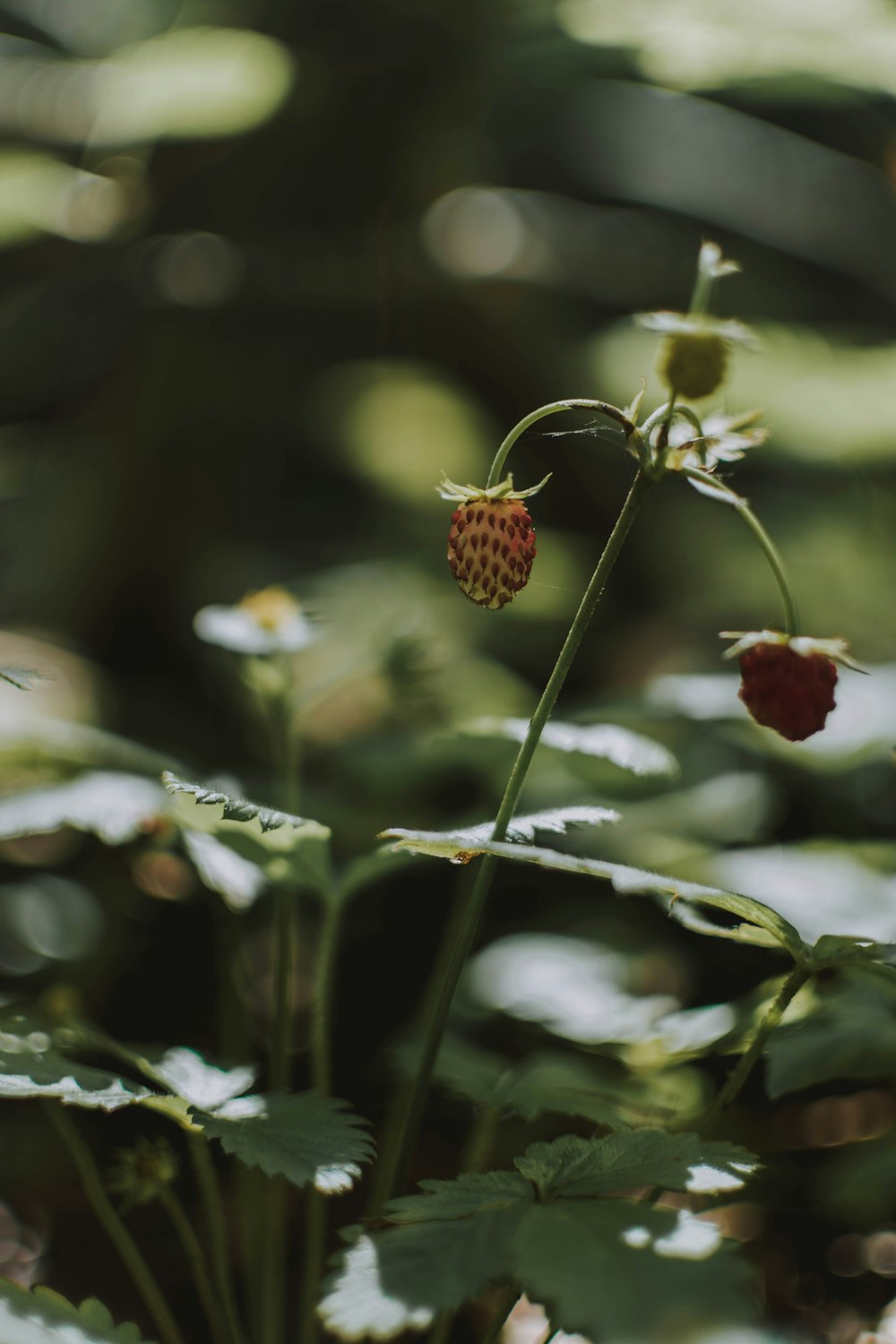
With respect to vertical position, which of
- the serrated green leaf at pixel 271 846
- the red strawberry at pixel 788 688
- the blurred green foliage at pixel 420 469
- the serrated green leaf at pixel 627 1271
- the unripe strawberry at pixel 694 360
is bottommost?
the blurred green foliage at pixel 420 469

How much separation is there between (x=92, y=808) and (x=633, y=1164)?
520mm

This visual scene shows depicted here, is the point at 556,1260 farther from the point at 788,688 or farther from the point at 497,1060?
the point at 497,1060

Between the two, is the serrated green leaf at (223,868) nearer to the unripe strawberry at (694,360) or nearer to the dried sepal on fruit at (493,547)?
the dried sepal on fruit at (493,547)

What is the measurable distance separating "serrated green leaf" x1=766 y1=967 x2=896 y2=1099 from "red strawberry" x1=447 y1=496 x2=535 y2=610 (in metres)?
0.36

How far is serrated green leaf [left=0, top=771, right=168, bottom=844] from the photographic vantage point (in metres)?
0.89

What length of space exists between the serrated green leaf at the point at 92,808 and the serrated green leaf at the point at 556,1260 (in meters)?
0.41

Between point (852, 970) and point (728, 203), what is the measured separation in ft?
9.48

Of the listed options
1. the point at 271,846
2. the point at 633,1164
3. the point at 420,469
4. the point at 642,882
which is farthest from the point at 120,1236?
the point at 420,469

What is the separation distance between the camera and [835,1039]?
2.71ft

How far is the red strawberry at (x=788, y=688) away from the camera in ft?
2.33

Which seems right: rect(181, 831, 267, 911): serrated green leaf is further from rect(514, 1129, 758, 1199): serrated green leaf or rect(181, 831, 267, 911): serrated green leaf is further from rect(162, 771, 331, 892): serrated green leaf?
rect(514, 1129, 758, 1199): serrated green leaf

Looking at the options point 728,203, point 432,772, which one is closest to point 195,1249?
point 432,772

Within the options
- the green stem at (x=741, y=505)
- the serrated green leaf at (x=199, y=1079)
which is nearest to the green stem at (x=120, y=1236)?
the serrated green leaf at (x=199, y=1079)

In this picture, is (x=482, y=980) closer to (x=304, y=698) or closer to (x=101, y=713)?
(x=304, y=698)
